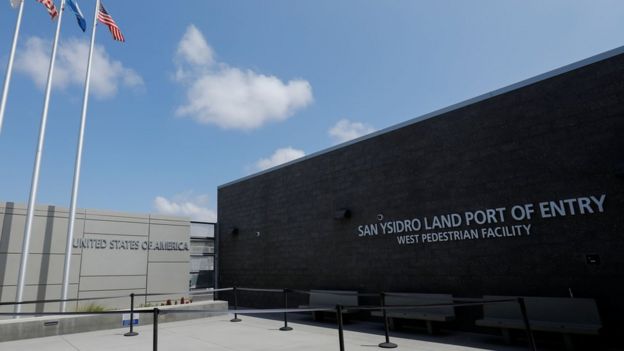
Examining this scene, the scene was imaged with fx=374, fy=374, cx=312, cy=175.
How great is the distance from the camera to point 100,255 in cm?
1158

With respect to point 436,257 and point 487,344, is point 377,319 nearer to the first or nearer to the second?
point 436,257

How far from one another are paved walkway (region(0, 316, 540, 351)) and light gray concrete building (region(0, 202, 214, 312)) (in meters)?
→ 1.39

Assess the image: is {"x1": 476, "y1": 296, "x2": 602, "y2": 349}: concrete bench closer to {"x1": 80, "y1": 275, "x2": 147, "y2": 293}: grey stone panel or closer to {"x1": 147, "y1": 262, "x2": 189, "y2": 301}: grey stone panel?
{"x1": 147, "y1": 262, "x2": 189, "y2": 301}: grey stone panel

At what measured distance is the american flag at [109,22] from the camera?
1219 centimetres

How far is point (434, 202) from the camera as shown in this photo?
8680 mm

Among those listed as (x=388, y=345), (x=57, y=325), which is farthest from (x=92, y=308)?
(x=388, y=345)

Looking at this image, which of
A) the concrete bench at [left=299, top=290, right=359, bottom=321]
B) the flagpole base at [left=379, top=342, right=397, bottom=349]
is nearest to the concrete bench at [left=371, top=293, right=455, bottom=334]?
the concrete bench at [left=299, top=290, right=359, bottom=321]

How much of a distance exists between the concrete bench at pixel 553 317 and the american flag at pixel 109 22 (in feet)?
43.3

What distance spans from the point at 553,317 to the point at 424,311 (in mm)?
2355

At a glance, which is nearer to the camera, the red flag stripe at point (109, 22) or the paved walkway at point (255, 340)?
the paved walkway at point (255, 340)

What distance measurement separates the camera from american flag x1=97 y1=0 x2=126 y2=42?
12188 mm

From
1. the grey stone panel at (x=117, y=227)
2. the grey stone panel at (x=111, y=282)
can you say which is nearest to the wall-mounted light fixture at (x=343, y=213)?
the grey stone panel at (x=117, y=227)

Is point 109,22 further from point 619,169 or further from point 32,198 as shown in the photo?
point 619,169

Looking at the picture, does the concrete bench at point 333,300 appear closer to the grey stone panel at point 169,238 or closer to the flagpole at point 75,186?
the grey stone panel at point 169,238
